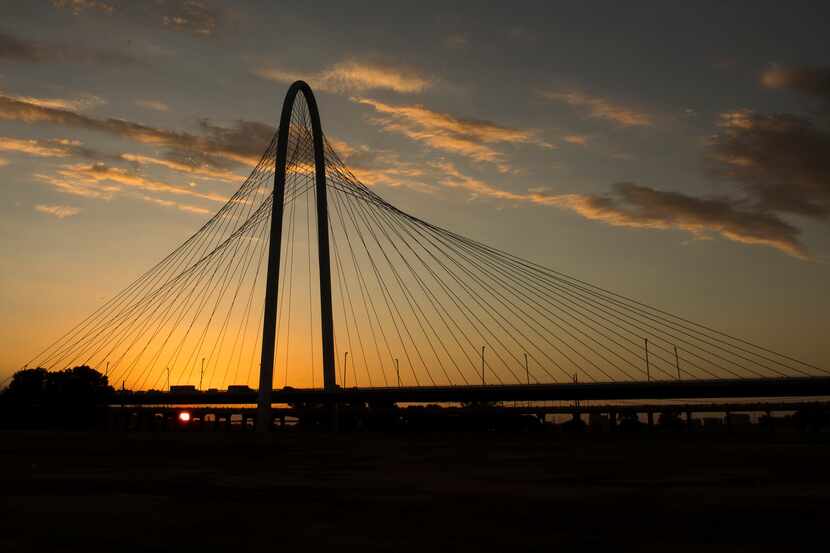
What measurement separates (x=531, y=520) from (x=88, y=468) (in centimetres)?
1943

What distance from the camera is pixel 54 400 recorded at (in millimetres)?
122938

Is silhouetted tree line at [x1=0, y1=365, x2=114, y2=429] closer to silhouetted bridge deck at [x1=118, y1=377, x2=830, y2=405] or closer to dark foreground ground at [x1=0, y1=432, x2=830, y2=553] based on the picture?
silhouetted bridge deck at [x1=118, y1=377, x2=830, y2=405]

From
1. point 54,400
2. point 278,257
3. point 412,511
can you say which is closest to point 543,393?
point 278,257

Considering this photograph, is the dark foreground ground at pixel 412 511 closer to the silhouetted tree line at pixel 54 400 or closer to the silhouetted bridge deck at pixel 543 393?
the silhouetted bridge deck at pixel 543 393

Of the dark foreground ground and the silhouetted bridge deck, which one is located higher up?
the silhouetted bridge deck

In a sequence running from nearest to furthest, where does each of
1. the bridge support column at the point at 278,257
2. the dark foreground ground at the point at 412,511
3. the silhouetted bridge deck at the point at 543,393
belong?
the dark foreground ground at the point at 412,511 < the bridge support column at the point at 278,257 < the silhouetted bridge deck at the point at 543,393

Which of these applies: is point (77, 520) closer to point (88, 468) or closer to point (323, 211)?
point (88, 468)

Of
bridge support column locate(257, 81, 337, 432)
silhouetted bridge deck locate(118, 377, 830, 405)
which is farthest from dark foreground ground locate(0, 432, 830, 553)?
silhouetted bridge deck locate(118, 377, 830, 405)

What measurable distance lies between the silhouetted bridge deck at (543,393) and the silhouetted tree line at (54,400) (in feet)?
31.5

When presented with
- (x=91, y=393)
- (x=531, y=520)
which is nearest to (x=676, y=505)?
(x=531, y=520)

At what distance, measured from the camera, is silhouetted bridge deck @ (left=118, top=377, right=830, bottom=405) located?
7056cm

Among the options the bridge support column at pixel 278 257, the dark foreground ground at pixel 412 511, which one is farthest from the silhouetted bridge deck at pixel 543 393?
the dark foreground ground at pixel 412 511

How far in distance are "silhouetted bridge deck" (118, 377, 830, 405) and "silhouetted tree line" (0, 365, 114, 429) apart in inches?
378

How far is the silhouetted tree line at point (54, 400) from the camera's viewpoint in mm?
114312
